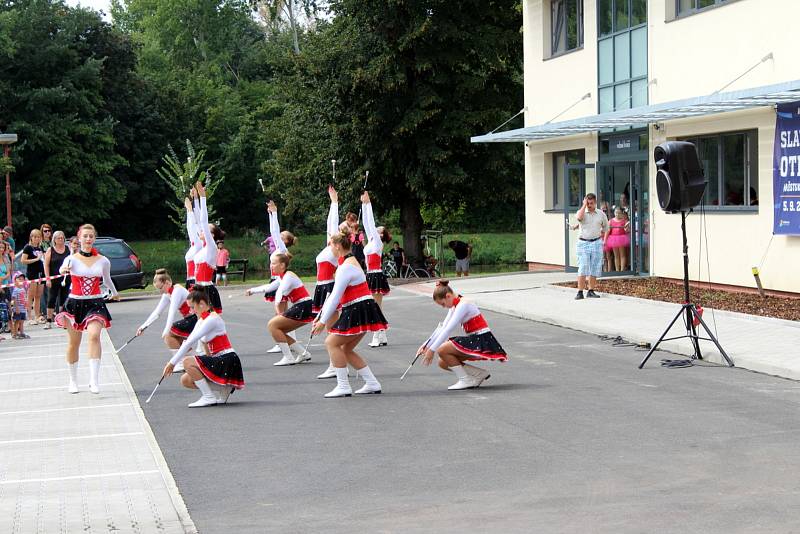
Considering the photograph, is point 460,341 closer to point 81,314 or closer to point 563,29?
point 81,314

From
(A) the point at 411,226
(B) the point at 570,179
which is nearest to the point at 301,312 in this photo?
(B) the point at 570,179

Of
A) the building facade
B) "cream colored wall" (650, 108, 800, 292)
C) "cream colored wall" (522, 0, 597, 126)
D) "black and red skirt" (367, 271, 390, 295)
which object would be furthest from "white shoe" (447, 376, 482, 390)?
"cream colored wall" (522, 0, 597, 126)

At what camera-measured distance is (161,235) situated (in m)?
67.3

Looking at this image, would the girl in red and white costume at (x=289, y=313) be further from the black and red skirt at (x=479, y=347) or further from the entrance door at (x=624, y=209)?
the entrance door at (x=624, y=209)

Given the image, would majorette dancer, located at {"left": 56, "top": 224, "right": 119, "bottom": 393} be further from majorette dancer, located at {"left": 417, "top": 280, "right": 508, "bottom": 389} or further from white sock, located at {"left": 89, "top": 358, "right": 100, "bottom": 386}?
majorette dancer, located at {"left": 417, "top": 280, "right": 508, "bottom": 389}

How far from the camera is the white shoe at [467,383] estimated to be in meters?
12.1

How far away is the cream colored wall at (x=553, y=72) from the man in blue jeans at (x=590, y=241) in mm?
6533

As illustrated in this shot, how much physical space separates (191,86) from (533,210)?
44.2m

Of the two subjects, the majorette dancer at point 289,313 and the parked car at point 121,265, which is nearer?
the majorette dancer at point 289,313

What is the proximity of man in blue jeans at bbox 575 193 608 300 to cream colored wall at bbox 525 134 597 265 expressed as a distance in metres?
7.51

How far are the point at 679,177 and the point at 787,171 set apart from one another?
6.86 metres

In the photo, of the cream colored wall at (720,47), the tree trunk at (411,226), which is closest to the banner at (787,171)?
the cream colored wall at (720,47)

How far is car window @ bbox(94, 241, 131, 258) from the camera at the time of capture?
29.5 meters

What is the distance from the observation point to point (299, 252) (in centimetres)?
5866
